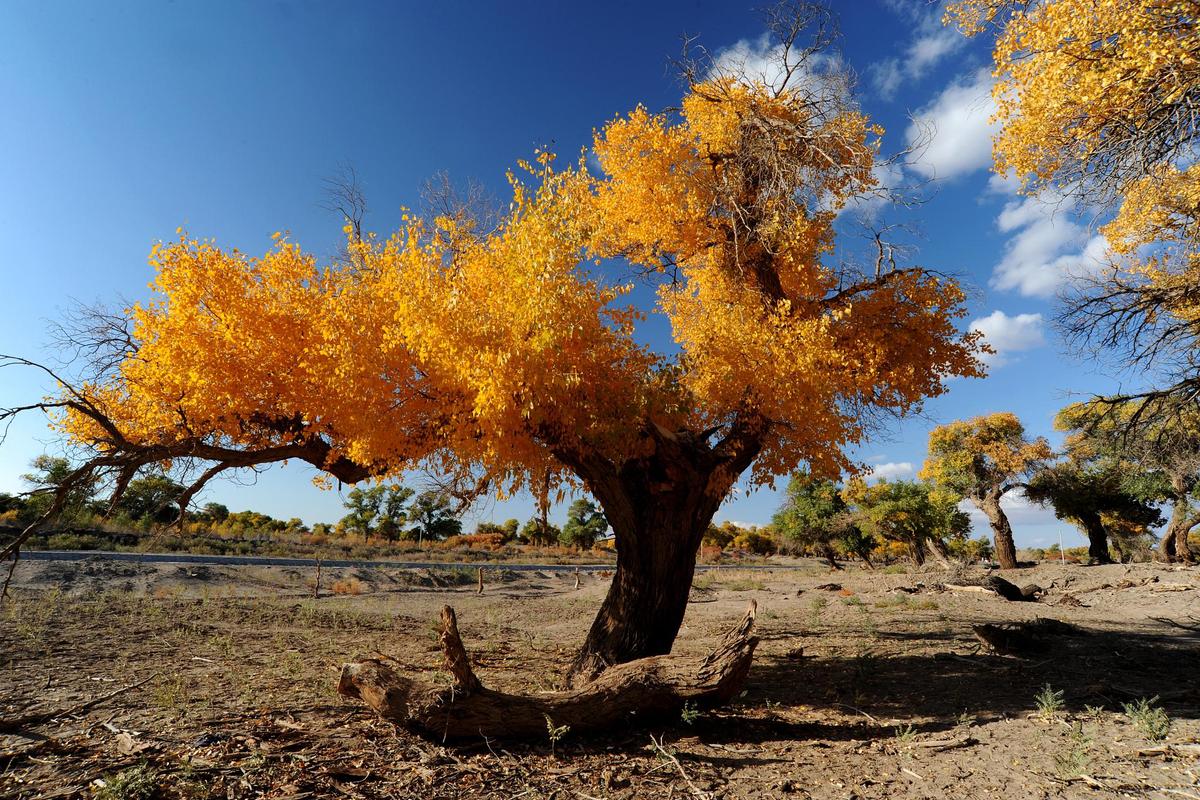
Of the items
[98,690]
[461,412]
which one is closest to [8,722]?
[98,690]

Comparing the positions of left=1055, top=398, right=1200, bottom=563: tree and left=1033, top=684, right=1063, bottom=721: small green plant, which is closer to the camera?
left=1033, top=684, right=1063, bottom=721: small green plant

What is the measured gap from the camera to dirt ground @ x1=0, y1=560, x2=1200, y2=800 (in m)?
4.46

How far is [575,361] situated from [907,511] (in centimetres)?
2434

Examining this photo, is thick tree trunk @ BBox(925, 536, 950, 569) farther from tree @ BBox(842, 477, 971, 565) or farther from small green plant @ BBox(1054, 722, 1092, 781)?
small green plant @ BBox(1054, 722, 1092, 781)

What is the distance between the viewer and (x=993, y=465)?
26.9 meters

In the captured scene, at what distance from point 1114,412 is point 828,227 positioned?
6.56 meters

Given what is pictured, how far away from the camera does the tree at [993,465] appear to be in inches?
1032

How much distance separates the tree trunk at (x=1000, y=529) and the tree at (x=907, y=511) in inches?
57.2

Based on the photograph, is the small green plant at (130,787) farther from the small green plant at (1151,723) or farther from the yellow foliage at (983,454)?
the yellow foliage at (983,454)

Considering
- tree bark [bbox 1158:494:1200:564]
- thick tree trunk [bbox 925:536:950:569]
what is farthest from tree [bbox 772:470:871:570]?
tree bark [bbox 1158:494:1200:564]

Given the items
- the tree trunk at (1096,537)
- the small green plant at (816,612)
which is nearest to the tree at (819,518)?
the tree trunk at (1096,537)

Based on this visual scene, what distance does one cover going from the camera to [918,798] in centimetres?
429

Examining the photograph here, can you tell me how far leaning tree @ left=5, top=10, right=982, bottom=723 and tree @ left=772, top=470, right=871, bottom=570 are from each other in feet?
72.4

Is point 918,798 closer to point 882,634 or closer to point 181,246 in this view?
point 882,634
